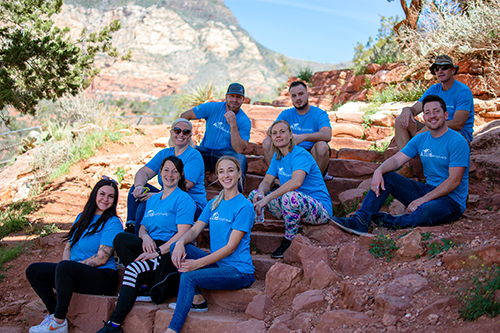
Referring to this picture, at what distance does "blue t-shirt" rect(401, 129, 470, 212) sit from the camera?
3145mm

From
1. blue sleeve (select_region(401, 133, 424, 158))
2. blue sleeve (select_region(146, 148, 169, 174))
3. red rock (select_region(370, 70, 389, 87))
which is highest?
red rock (select_region(370, 70, 389, 87))

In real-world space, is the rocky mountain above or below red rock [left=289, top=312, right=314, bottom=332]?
above

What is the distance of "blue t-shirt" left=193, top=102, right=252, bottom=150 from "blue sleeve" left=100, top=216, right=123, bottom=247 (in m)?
1.73

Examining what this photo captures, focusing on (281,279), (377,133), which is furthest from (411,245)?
(377,133)

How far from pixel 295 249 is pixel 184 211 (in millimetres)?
992

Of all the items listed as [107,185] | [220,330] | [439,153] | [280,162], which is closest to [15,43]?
[107,185]

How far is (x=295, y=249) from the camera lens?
317 centimetres

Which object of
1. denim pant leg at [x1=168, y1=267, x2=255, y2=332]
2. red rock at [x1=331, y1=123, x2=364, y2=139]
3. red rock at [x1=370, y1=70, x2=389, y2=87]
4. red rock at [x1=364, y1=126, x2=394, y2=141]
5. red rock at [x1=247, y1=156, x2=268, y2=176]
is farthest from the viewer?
red rock at [x1=370, y1=70, x2=389, y2=87]

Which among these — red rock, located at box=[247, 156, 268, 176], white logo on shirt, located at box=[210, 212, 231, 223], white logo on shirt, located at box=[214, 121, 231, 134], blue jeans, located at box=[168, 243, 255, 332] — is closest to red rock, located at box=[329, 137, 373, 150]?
red rock, located at box=[247, 156, 268, 176]

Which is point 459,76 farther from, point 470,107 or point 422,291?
point 422,291

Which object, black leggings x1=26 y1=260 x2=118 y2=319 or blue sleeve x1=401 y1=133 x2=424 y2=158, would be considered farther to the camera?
blue sleeve x1=401 y1=133 x2=424 y2=158

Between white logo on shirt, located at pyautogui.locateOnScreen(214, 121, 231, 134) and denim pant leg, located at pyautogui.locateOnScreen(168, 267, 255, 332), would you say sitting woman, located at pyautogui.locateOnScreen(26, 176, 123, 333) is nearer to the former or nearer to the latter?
denim pant leg, located at pyautogui.locateOnScreen(168, 267, 255, 332)

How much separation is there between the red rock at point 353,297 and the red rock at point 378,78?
22.7 ft

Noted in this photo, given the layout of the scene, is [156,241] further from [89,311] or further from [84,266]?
[89,311]
